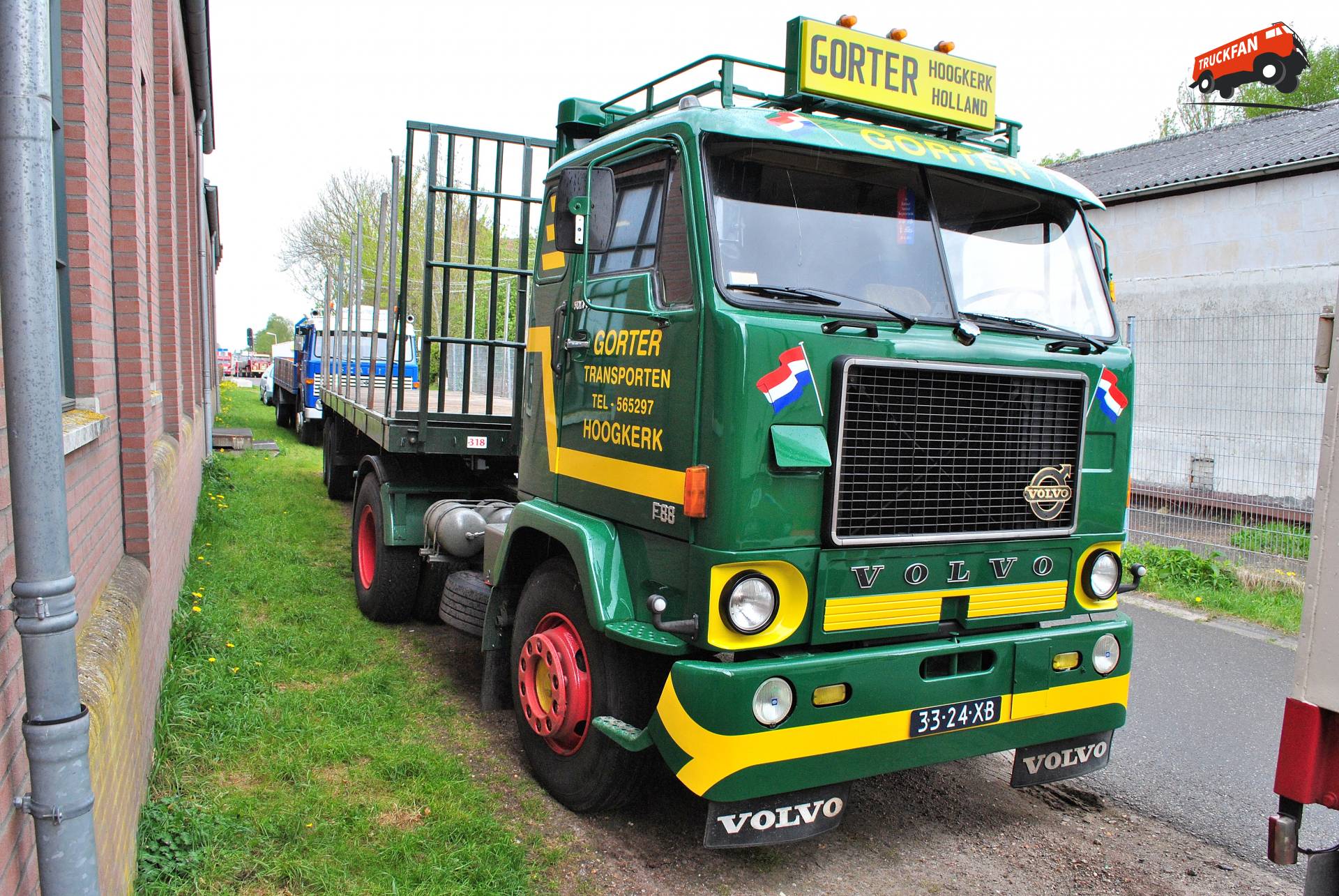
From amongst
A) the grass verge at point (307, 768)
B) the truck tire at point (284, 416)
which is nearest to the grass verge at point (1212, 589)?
the grass verge at point (307, 768)

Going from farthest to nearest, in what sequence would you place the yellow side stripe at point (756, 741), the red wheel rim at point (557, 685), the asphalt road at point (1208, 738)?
the asphalt road at point (1208, 738) → the red wheel rim at point (557, 685) → the yellow side stripe at point (756, 741)

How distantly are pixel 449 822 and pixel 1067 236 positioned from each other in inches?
132

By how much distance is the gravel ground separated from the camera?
135 inches

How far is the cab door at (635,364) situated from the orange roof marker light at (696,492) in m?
0.08

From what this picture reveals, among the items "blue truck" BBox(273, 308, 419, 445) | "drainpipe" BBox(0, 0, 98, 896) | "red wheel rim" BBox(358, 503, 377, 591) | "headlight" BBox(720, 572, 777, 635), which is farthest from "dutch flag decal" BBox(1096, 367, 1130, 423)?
"red wheel rim" BBox(358, 503, 377, 591)

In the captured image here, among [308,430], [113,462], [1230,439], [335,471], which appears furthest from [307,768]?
[308,430]

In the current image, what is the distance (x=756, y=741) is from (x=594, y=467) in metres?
1.30

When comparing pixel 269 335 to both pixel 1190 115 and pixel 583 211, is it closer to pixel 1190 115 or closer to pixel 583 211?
pixel 1190 115

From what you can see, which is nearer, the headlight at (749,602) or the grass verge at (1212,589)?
the headlight at (749,602)

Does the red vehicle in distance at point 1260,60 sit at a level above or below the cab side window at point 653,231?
above

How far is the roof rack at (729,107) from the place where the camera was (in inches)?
145

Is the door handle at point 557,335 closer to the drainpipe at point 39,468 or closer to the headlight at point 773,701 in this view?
the headlight at point 773,701

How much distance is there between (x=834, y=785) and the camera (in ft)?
10.8

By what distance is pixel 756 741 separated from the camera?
3.05 m
